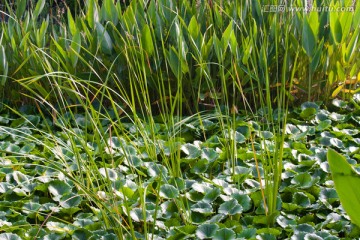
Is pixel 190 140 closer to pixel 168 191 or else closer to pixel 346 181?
pixel 168 191

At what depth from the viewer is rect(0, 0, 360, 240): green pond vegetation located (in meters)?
1.86

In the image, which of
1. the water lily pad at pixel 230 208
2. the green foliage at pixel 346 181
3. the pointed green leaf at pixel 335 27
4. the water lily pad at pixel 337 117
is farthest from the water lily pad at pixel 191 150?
the green foliage at pixel 346 181

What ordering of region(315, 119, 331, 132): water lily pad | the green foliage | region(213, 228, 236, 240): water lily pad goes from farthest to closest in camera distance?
region(315, 119, 331, 132): water lily pad, region(213, 228, 236, 240): water lily pad, the green foliage

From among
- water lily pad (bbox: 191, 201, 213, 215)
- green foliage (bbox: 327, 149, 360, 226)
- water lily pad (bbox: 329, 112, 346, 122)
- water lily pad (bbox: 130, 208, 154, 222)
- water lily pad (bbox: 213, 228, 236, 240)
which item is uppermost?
green foliage (bbox: 327, 149, 360, 226)

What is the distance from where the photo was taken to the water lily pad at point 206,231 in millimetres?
1770

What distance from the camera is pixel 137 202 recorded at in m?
2.01

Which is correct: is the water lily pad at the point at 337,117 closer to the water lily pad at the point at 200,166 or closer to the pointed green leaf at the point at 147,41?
the water lily pad at the point at 200,166

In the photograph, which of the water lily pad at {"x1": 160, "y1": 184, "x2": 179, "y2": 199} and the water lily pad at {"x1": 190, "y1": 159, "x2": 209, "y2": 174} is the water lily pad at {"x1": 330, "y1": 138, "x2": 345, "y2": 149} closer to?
the water lily pad at {"x1": 190, "y1": 159, "x2": 209, "y2": 174}

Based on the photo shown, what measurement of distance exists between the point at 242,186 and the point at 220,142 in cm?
29

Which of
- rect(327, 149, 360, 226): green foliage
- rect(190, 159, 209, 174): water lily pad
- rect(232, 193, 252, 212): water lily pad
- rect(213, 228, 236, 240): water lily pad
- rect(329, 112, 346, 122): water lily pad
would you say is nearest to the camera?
rect(327, 149, 360, 226): green foliage

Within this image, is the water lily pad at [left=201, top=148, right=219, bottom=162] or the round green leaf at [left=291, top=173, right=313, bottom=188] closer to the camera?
the round green leaf at [left=291, top=173, right=313, bottom=188]

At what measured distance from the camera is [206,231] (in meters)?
1.78

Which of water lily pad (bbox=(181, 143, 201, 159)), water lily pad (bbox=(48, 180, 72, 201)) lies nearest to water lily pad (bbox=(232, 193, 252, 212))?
water lily pad (bbox=(181, 143, 201, 159))

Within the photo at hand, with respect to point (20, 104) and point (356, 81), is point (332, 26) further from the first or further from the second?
point (20, 104)
